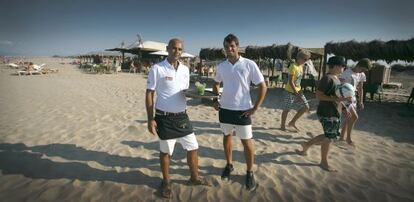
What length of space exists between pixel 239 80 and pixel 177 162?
1.79 meters

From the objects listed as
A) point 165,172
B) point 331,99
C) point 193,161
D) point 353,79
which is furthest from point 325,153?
point 165,172

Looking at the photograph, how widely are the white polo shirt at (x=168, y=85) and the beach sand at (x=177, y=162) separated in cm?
113

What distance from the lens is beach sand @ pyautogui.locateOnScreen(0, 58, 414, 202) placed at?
3.12 m

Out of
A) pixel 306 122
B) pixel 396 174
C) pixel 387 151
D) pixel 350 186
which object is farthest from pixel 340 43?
pixel 350 186

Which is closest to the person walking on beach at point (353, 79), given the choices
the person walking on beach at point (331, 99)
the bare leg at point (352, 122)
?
the bare leg at point (352, 122)

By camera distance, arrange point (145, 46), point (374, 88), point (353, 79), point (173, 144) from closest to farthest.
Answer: point (173, 144) → point (353, 79) → point (374, 88) → point (145, 46)

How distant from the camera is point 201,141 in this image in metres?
5.02

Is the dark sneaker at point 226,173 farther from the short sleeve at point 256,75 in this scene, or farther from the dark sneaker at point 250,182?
the short sleeve at point 256,75

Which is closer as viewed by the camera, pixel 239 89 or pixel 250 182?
pixel 239 89

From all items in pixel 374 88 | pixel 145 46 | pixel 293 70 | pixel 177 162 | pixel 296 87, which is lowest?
pixel 177 162

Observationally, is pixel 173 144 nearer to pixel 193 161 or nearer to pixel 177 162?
pixel 193 161

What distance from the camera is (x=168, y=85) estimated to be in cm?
279

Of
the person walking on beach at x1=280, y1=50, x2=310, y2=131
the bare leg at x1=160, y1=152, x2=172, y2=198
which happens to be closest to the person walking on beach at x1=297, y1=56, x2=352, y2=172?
the person walking on beach at x1=280, y1=50, x2=310, y2=131

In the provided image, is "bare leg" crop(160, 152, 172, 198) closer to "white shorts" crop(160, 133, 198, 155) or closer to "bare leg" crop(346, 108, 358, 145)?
"white shorts" crop(160, 133, 198, 155)
